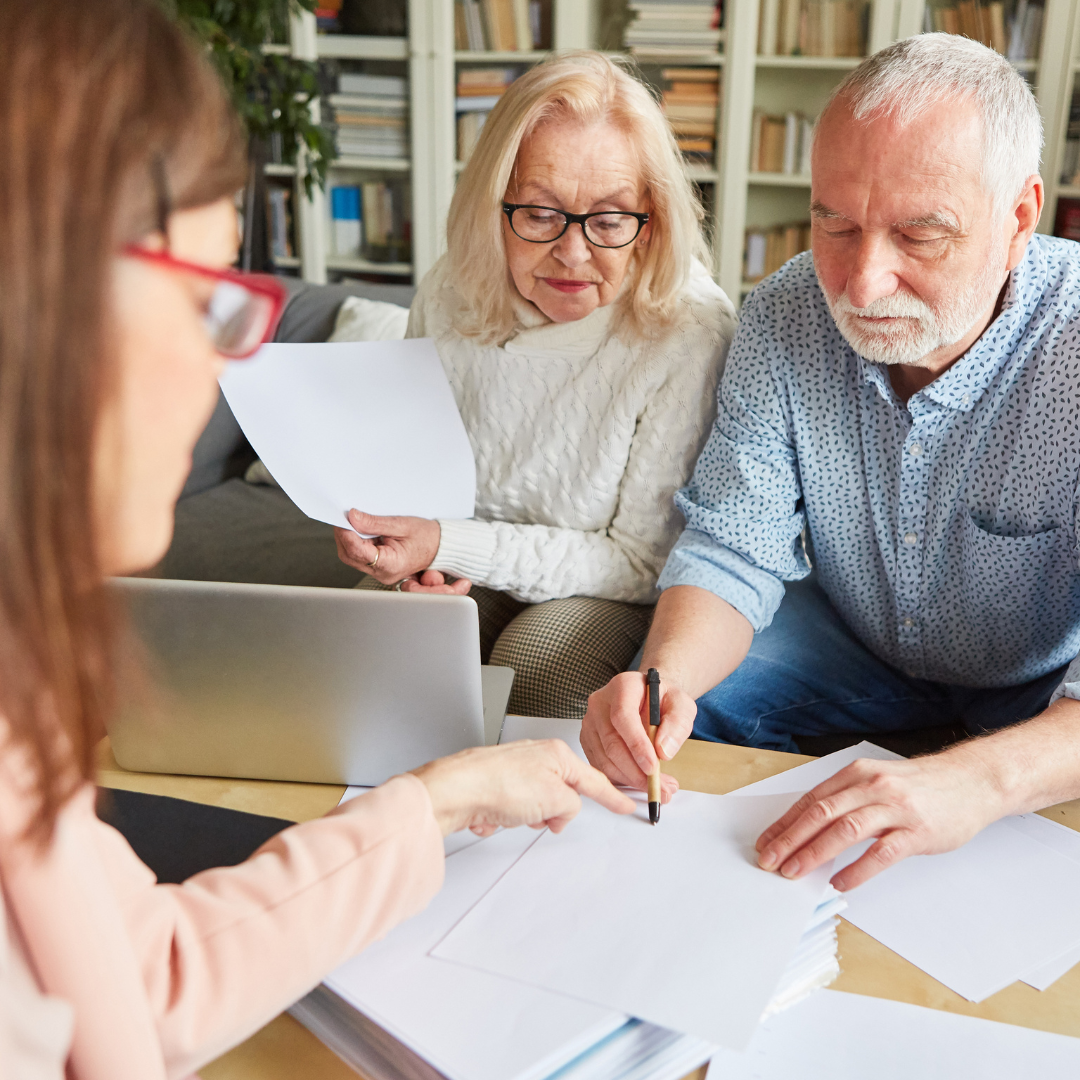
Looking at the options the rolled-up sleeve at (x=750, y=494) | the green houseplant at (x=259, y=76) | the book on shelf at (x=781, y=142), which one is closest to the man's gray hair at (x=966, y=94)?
the rolled-up sleeve at (x=750, y=494)

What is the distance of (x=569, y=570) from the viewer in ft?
4.88

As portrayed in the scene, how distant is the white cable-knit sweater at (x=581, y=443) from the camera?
1.47m

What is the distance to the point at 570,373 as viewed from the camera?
1554 mm

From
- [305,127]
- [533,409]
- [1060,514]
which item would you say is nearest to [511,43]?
[305,127]

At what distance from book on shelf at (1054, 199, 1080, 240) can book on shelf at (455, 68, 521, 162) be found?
79.1 inches

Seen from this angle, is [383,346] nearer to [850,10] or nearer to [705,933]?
[705,933]

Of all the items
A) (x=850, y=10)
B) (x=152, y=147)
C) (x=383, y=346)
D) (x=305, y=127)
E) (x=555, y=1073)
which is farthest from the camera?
(x=850, y=10)

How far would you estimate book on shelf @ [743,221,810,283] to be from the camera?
3.90 m

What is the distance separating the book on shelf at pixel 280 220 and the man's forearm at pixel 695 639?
3.26m

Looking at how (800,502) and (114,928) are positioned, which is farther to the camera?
(800,502)

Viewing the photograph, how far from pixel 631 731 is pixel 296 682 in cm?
29

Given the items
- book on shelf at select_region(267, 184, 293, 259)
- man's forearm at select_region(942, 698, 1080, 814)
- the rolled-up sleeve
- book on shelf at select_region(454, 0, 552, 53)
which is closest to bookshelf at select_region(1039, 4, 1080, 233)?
book on shelf at select_region(454, 0, 552, 53)

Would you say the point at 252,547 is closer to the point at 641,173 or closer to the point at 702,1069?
the point at 641,173

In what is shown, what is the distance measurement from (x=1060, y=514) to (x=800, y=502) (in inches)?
13.1
